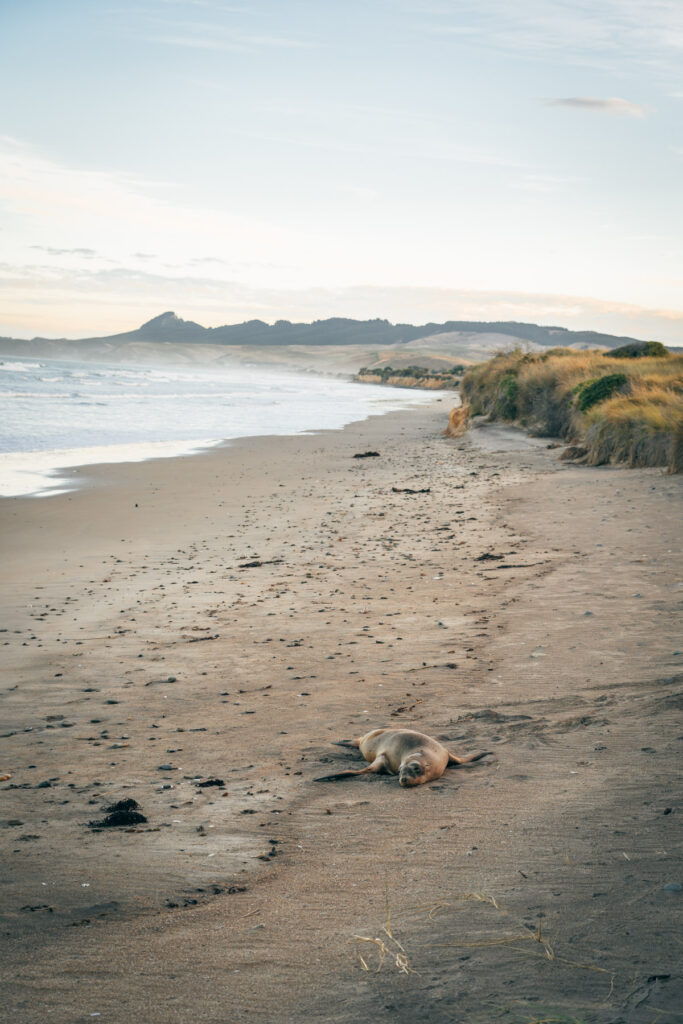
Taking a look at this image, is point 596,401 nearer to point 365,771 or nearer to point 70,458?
point 70,458

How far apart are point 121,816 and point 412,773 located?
145 centimetres

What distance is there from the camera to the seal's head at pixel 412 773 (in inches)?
169

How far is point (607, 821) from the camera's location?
3719 millimetres

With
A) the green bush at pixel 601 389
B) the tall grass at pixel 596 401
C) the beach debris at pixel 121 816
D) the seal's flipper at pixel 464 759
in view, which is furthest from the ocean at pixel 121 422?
the seal's flipper at pixel 464 759

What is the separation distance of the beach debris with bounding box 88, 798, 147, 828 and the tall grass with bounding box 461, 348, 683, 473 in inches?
470

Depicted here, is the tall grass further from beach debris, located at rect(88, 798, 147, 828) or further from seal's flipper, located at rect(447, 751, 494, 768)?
beach debris, located at rect(88, 798, 147, 828)

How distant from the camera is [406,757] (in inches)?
174

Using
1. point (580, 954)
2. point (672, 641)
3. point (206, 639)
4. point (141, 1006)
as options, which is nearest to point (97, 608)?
point (206, 639)

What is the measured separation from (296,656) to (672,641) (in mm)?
2776

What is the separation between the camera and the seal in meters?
4.33

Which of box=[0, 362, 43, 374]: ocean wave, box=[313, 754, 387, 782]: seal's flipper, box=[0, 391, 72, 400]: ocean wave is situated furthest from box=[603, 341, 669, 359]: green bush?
box=[0, 362, 43, 374]: ocean wave

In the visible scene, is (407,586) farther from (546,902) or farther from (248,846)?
(546,902)

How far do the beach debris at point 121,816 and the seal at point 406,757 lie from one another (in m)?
0.96

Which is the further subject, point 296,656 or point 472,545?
point 472,545
